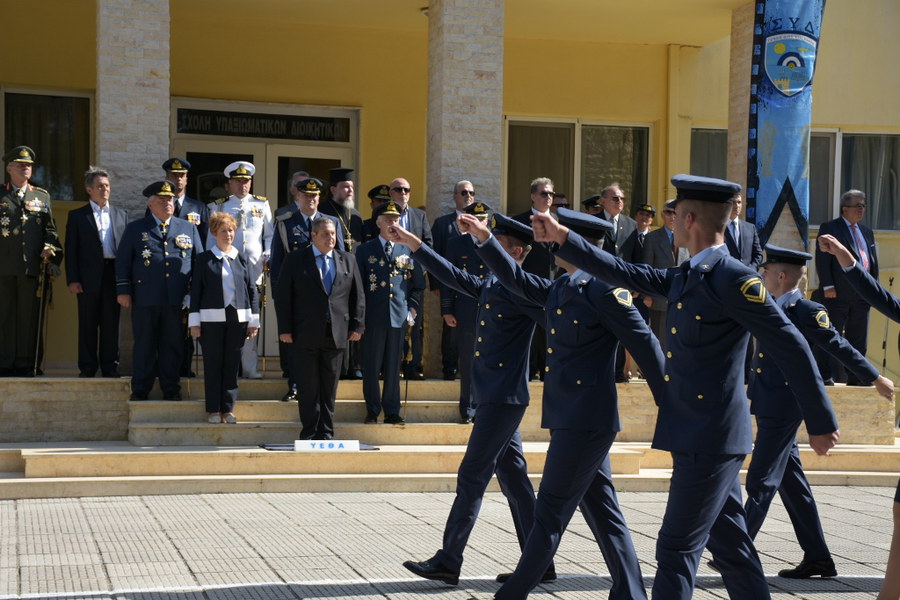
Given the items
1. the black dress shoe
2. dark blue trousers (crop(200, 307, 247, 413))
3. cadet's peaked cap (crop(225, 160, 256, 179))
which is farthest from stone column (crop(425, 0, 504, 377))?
the black dress shoe

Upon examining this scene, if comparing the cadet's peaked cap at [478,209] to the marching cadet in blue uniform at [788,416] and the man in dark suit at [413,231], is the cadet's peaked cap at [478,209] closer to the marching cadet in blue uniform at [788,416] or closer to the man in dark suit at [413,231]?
the man in dark suit at [413,231]

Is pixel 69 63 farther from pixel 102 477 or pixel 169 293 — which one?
pixel 102 477

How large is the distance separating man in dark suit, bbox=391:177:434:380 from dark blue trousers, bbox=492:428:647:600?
18.8ft

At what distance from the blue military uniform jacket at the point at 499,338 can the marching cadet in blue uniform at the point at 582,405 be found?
56 centimetres

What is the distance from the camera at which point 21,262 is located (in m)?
11.1

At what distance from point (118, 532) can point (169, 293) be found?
11.3 feet

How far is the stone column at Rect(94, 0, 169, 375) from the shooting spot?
11570 millimetres

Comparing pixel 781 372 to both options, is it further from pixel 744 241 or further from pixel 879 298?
pixel 744 241

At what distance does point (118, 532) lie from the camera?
25.6 ft

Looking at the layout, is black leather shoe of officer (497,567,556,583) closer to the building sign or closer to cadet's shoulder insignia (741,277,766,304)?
cadet's shoulder insignia (741,277,766,304)

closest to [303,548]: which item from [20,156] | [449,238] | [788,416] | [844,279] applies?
[788,416]

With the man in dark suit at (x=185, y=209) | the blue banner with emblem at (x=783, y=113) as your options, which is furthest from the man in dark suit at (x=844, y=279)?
the man in dark suit at (x=185, y=209)

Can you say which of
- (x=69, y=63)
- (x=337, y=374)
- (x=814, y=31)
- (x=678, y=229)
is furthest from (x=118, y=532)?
(x=814, y=31)

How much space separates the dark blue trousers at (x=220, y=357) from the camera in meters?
10.5
